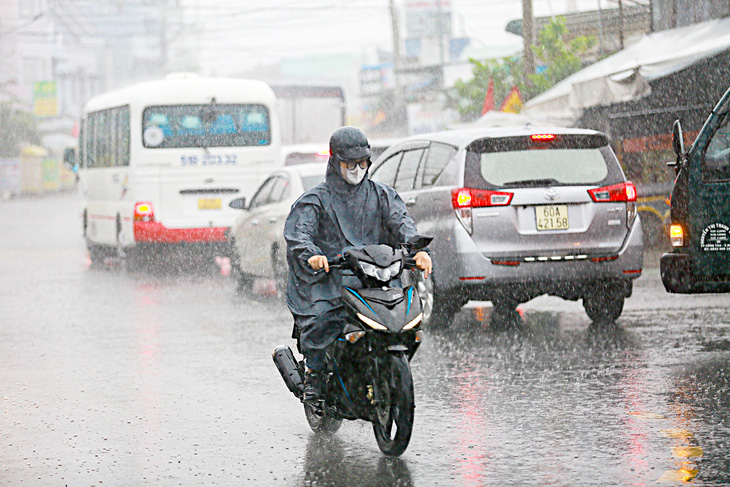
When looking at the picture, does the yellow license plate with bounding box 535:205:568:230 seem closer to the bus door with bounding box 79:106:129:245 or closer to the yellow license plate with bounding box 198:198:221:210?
the yellow license plate with bounding box 198:198:221:210

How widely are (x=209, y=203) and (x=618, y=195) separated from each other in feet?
30.6

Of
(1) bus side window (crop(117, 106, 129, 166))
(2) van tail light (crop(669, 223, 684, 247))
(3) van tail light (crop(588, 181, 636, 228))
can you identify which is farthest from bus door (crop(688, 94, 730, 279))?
(1) bus side window (crop(117, 106, 129, 166))

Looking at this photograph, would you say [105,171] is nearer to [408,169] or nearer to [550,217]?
[408,169]

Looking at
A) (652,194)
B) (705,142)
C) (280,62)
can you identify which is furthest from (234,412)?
(280,62)

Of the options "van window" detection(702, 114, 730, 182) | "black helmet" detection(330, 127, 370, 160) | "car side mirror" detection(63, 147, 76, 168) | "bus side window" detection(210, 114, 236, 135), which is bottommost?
"van window" detection(702, 114, 730, 182)

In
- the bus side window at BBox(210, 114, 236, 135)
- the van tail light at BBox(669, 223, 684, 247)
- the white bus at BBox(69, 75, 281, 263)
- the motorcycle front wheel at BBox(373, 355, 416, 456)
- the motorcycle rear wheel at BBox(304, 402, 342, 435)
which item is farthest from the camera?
the bus side window at BBox(210, 114, 236, 135)

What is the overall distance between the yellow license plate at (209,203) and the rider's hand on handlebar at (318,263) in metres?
12.7

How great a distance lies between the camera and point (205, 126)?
19.0 meters

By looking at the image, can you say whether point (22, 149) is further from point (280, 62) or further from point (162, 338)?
point (280, 62)

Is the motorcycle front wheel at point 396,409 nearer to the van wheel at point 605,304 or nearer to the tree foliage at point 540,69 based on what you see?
the van wheel at point 605,304

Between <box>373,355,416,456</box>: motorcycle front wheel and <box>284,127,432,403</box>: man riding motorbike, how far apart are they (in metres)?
0.45

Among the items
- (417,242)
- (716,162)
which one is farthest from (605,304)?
(417,242)

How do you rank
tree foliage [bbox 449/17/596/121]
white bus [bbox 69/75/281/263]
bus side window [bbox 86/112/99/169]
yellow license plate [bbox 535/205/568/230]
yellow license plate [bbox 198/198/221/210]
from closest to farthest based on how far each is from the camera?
1. yellow license plate [bbox 535/205/568/230]
2. white bus [bbox 69/75/281/263]
3. yellow license plate [bbox 198/198/221/210]
4. bus side window [bbox 86/112/99/169]
5. tree foliage [bbox 449/17/596/121]

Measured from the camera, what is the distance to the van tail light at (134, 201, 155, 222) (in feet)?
59.4
